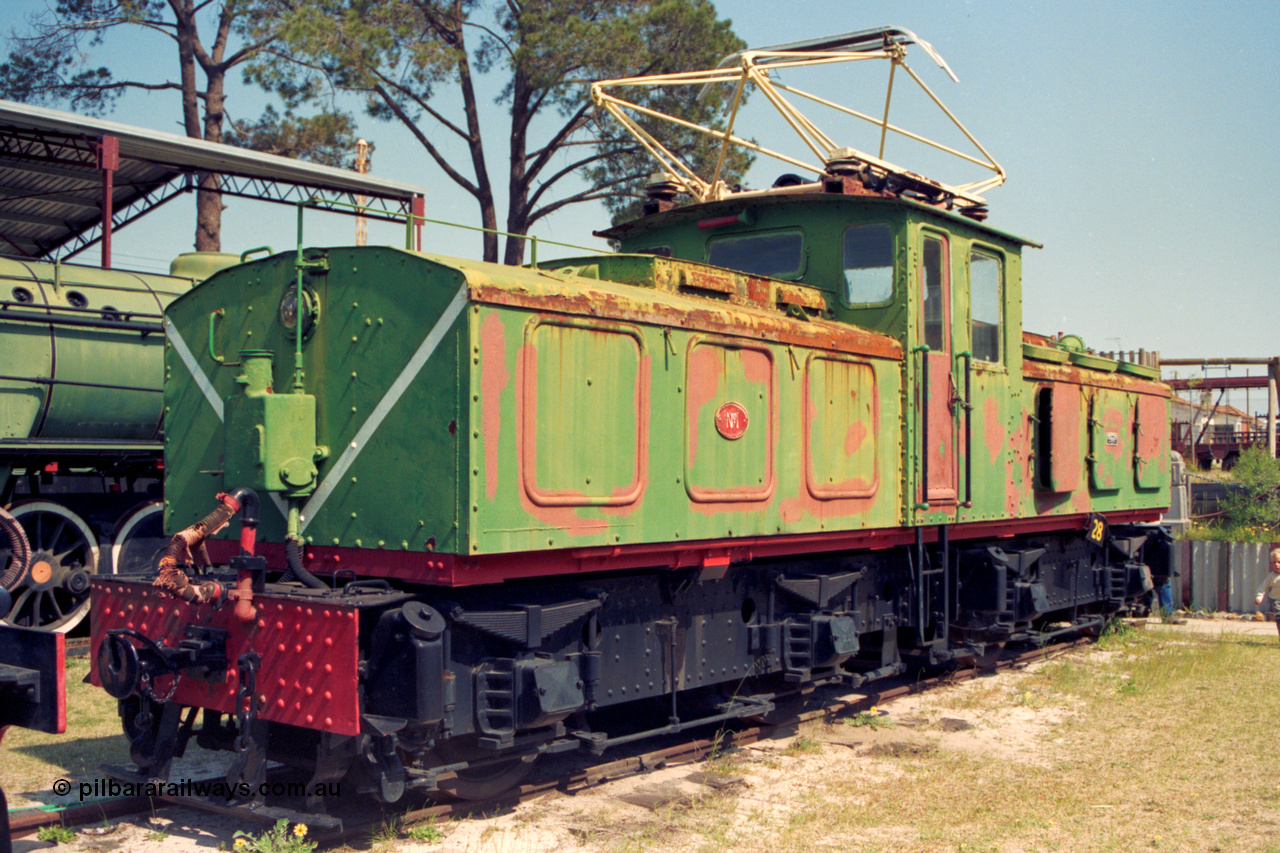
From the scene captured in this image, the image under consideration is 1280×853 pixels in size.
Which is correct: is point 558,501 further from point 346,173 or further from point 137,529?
point 346,173

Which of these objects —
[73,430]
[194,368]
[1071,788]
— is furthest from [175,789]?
[73,430]

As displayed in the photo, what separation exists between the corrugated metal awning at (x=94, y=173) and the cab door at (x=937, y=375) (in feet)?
21.6

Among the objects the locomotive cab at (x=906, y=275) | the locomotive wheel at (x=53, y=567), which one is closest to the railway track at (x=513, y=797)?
the locomotive cab at (x=906, y=275)

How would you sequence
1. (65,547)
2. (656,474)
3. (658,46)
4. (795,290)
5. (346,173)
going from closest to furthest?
(656,474), (795,290), (65,547), (346,173), (658,46)

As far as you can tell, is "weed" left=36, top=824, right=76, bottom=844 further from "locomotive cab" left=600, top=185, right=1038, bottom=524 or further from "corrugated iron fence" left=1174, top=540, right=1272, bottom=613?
"corrugated iron fence" left=1174, top=540, right=1272, bottom=613

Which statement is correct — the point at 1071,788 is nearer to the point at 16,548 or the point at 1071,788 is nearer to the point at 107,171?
the point at 16,548

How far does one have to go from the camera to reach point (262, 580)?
535 centimetres

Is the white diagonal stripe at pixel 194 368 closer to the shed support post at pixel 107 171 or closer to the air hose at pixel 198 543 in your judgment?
the air hose at pixel 198 543

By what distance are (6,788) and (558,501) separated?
3410 millimetres

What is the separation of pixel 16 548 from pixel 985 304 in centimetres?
834

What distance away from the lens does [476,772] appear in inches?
226

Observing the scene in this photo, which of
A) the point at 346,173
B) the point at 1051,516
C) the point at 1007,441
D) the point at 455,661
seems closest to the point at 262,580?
the point at 455,661

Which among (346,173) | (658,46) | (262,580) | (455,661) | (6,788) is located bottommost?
(6,788)

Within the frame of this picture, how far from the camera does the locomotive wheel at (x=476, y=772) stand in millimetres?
5613
